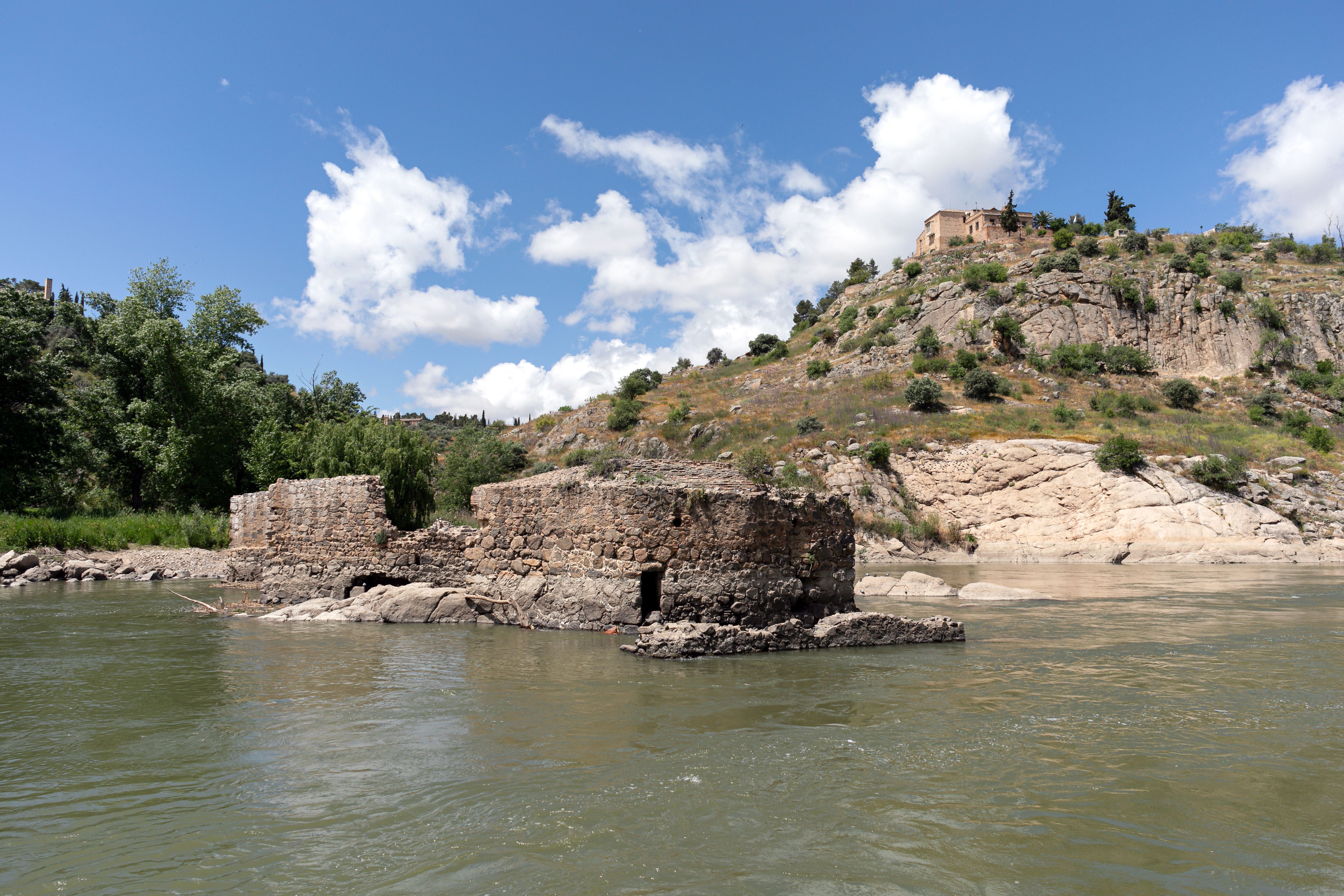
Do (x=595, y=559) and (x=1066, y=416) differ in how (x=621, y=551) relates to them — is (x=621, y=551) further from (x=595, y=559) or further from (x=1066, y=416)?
(x=1066, y=416)

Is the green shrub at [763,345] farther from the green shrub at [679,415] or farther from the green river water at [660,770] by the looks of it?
the green river water at [660,770]

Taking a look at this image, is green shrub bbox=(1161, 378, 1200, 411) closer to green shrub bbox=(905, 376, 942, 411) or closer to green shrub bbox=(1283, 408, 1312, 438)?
green shrub bbox=(1283, 408, 1312, 438)

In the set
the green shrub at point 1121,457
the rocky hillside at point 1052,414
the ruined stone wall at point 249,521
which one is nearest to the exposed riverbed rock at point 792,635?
the ruined stone wall at point 249,521

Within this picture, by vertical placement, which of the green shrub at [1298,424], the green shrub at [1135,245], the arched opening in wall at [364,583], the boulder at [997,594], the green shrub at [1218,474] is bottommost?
the boulder at [997,594]

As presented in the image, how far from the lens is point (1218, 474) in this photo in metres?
31.3

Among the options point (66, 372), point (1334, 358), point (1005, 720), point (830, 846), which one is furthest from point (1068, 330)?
point (66, 372)

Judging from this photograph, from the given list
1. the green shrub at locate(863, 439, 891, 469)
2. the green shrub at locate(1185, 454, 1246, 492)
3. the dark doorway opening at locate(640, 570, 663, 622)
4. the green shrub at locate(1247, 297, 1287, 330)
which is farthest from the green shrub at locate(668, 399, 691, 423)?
the green shrub at locate(1247, 297, 1287, 330)

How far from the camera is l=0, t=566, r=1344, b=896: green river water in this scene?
3.80 m

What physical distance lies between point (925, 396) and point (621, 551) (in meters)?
35.2

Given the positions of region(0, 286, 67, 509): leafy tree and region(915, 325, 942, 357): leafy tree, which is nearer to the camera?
region(0, 286, 67, 509): leafy tree

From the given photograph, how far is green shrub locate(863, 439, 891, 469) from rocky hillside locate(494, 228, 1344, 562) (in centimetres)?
9

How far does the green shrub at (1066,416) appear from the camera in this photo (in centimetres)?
3853

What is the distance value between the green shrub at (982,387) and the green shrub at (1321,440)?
1474cm

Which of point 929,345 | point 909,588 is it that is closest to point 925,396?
point 929,345
